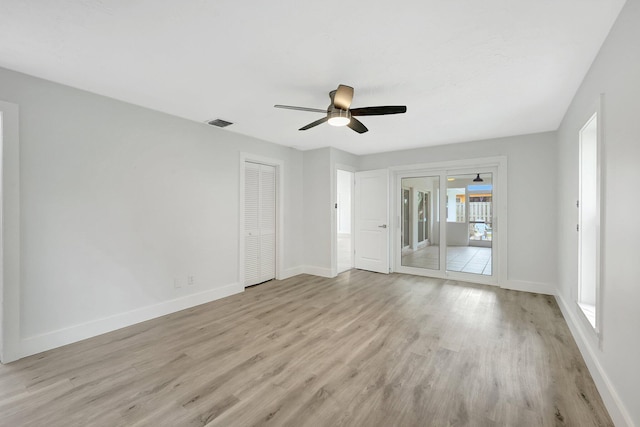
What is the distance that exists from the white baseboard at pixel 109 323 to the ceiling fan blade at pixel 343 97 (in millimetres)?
3173

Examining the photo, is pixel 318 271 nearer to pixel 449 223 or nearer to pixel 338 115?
pixel 449 223

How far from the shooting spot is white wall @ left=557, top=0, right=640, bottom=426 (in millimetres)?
1511

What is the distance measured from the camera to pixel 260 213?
4996 millimetres

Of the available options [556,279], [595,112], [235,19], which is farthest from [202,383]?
[556,279]

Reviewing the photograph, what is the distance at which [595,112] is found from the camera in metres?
2.20

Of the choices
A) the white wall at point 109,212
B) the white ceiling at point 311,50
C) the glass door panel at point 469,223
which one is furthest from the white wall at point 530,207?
the white wall at point 109,212

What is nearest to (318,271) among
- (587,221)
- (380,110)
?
(380,110)

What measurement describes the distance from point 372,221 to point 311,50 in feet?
13.8

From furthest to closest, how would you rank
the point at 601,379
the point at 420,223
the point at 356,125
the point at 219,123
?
the point at 420,223
the point at 219,123
the point at 356,125
the point at 601,379

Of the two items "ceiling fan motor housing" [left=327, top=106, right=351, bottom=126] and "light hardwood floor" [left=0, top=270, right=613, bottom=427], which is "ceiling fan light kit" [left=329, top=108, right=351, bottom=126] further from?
"light hardwood floor" [left=0, top=270, right=613, bottom=427]

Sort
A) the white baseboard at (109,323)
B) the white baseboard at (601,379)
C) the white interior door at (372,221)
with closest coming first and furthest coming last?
the white baseboard at (601,379) < the white baseboard at (109,323) < the white interior door at (372,221)

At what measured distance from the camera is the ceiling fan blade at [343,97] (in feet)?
8.16

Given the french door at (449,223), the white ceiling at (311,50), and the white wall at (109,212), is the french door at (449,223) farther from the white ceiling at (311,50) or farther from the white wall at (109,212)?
the white wall at (109,212)

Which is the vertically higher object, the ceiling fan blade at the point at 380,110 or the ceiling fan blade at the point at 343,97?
the ceiling fan blade at the point at 343,97
